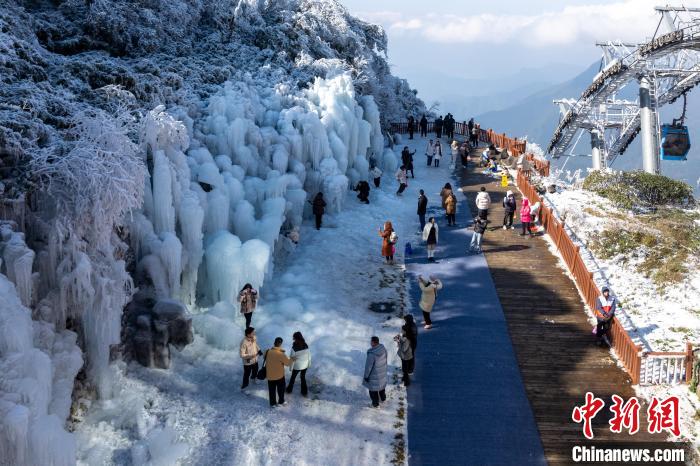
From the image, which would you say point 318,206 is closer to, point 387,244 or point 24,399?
point 387,244

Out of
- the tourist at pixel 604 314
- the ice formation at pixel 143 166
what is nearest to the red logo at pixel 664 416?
the tourist at pixel 604 314

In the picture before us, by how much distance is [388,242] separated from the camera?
17672 mm

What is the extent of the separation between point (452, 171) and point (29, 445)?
76.8 feet

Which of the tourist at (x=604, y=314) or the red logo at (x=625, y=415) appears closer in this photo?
the red logo at (x=625, y=415)

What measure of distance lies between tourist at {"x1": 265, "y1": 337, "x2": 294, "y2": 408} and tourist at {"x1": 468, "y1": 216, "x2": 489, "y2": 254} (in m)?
9.22

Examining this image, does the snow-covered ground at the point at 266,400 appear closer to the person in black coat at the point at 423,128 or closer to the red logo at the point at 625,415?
the red logo at the point at 625,415

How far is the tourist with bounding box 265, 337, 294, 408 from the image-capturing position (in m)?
10.8

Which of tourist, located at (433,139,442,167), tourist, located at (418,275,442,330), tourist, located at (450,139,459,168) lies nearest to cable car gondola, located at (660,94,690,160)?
tourist, located at (450,139,459,168)

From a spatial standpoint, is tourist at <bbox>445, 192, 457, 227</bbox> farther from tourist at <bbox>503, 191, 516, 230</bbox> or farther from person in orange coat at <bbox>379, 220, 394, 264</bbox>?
person in orange coat at <bbox>379, 220, 394, 264</bbox>

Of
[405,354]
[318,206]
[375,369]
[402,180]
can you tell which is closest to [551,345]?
[405,354]

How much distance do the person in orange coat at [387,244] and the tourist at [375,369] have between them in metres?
6.77

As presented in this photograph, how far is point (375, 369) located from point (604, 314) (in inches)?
231

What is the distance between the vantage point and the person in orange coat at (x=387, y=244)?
17531mm

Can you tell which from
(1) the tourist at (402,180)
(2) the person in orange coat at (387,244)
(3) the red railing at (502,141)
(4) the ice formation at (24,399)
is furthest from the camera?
(3) the red railing at (502,141)
